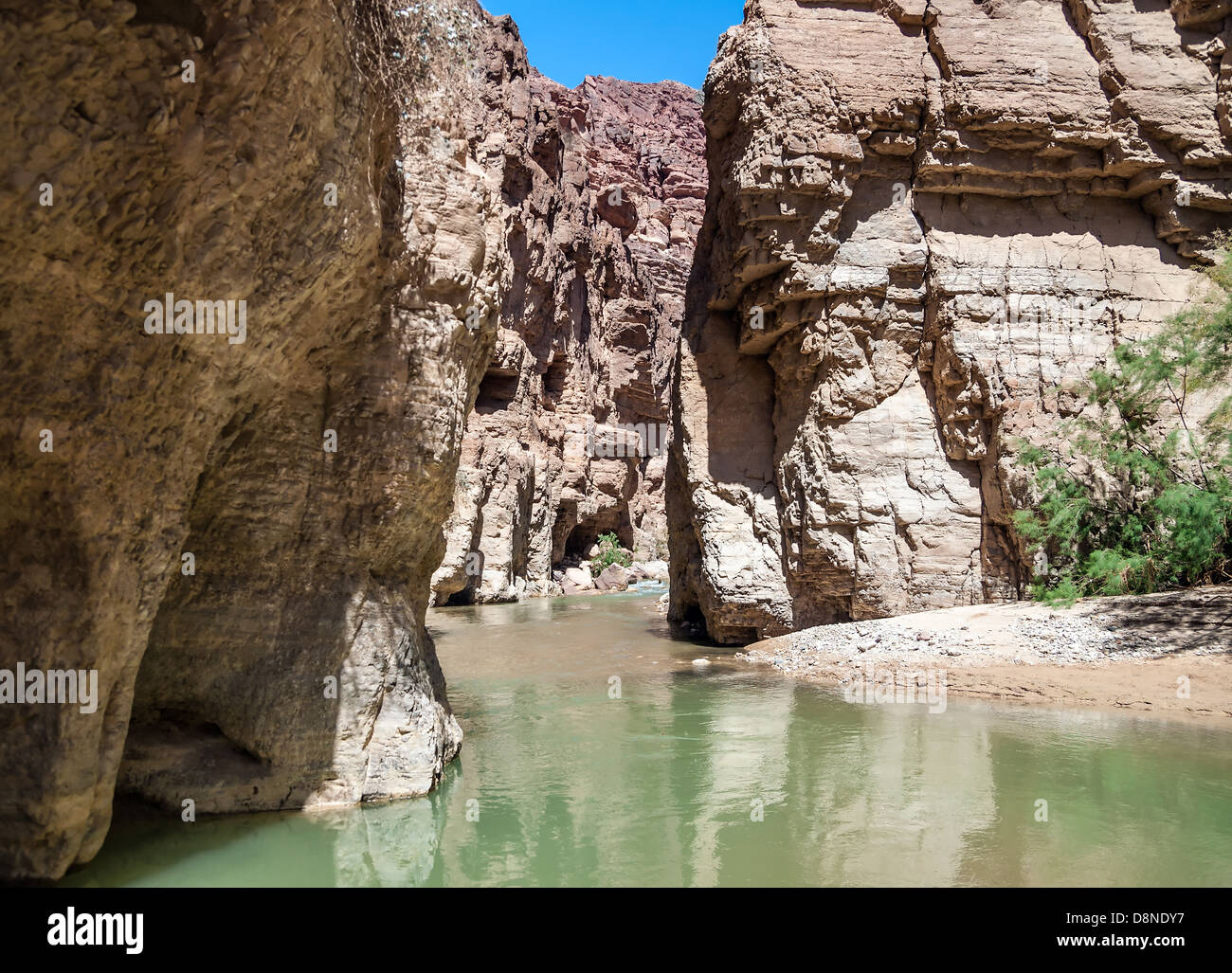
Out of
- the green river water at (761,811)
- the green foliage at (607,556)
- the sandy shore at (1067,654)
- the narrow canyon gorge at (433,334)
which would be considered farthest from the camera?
the green foliage at (607,556)

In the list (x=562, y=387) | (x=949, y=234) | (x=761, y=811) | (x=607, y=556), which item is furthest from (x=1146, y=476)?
(x=562, y=387)

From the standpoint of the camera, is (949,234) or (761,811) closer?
(761,811)

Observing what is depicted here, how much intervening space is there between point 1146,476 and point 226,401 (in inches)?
499

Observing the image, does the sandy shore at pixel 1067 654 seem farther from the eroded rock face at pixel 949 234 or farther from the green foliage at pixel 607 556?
the green foliage at pixel 607 556

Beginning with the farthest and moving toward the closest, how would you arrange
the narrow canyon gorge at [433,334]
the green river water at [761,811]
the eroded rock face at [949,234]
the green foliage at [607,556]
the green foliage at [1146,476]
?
1. the green foliage at [607,556]
2. the eroded rock face at [949,234]
3. the green foliage at [1146,476]
4. the green river water at [761,811]
5. the narrow canyon gorge at [433,334]

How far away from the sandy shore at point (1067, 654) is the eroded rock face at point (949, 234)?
1552 mm

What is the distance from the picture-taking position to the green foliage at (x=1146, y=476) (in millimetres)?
11117

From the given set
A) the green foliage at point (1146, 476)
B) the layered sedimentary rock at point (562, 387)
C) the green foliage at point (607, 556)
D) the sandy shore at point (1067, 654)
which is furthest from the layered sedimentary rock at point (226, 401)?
the green foliage at point (607, 556)

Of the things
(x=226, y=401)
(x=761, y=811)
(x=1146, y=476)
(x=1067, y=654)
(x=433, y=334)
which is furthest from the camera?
(x=1146, y=476)

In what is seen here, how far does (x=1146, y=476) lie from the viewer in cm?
1210

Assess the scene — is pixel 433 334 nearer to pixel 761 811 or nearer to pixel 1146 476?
pixel 761 811

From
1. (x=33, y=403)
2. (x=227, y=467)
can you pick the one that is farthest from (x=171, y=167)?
(x=227, y=467)

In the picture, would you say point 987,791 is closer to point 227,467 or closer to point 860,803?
point 860,803

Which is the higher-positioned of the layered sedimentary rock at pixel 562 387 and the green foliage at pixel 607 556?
the layered sedimentary rock at pixel 562 387
